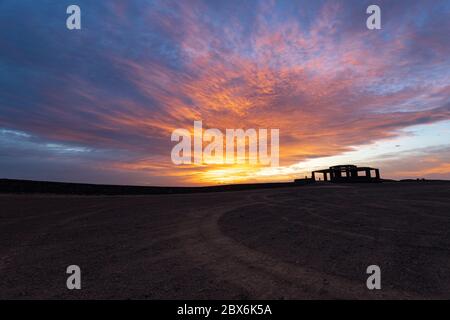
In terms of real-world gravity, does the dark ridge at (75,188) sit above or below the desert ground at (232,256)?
above

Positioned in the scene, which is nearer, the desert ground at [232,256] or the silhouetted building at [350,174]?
the desert ground at [232,256]

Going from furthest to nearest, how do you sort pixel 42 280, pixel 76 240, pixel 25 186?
pixel 25 186 < pixel 76 240 < pixel 42 280

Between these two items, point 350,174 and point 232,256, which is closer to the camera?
point 232,256

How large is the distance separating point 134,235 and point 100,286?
3600mm

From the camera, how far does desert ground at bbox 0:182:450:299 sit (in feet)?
14.3

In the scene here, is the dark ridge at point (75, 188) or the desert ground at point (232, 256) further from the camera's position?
the dark ridge at point (75, 188)

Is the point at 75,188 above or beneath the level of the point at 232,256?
above

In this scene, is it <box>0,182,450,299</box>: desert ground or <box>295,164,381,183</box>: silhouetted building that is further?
<box>295,164,381,183</box>: silhouetted building

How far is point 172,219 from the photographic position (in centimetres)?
1054

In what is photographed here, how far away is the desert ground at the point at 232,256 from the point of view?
4355 millimetres

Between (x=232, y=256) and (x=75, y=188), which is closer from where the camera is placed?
(x=232, y=256)

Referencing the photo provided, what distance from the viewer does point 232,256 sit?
5938mm

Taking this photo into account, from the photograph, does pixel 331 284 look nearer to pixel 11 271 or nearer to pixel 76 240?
pixel 11 271
